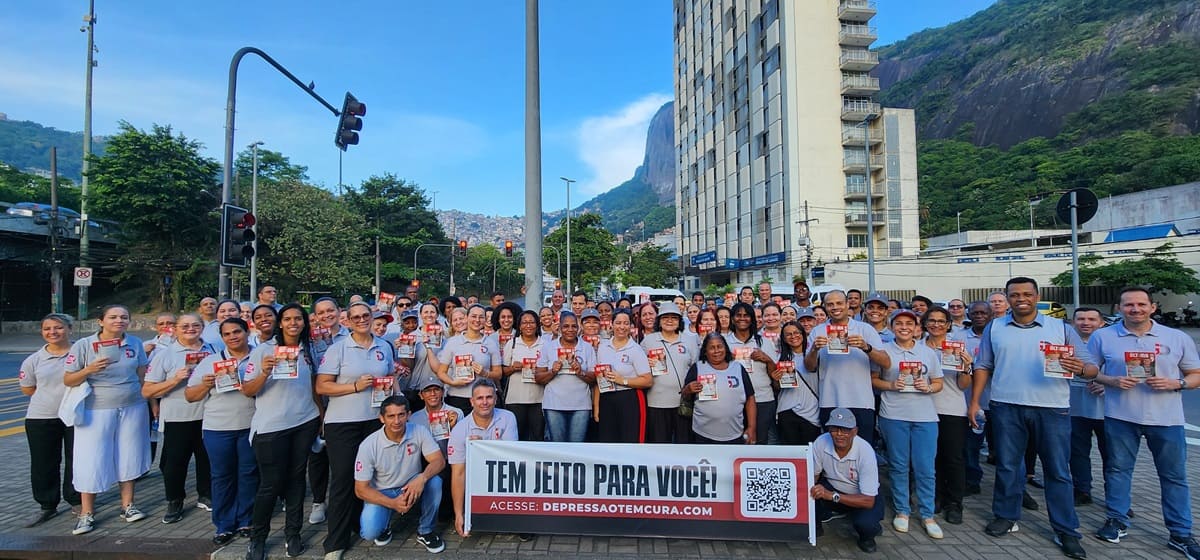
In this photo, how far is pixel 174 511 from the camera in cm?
473

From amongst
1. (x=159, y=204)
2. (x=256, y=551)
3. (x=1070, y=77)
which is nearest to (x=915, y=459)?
(x=256, y=551)

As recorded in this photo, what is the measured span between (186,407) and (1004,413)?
7178 mm

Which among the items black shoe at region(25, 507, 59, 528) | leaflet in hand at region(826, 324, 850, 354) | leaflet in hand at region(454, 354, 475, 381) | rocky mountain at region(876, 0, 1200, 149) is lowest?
black shoe at region(25, 507, 59, 528)

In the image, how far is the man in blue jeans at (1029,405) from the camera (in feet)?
13.9

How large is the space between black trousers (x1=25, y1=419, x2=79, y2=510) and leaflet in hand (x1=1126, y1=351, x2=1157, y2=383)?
9.07 metres

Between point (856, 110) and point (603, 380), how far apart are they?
4379 centimetres

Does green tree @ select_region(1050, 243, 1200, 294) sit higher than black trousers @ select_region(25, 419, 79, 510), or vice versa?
green tree @ select_region(1050, 243, 1200, 294)

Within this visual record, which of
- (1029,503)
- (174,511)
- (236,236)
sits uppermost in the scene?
(236,236)

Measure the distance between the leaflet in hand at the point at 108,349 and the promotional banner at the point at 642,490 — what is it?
133 inches

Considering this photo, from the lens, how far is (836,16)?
41156mm

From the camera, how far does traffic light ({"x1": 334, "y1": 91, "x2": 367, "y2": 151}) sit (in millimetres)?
9180

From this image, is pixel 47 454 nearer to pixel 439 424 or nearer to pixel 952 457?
pixel 439 424

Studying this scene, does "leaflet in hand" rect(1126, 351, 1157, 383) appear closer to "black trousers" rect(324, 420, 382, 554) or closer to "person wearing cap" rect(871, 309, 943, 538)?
"person wearing cap" rect(871, 309, 943, 538)

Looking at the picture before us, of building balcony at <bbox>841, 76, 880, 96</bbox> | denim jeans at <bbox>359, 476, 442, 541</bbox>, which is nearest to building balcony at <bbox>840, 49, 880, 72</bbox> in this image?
building balcony at <bbox>841, 76, 880, 96</bbox>
